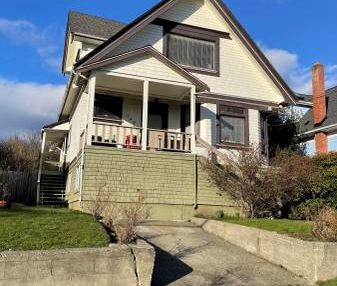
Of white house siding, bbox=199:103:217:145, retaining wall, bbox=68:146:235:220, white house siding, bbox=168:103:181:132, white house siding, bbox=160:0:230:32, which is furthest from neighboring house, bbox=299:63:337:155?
retaining wall, bbox=68:146:235:220

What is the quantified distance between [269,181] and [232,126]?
236 inches

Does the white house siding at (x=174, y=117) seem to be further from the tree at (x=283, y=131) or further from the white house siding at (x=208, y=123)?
the tree at (x=283, y=131)

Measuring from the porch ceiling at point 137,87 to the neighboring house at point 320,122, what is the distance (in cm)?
1163

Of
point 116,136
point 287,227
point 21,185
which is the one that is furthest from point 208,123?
point 21,185

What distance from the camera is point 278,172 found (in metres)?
14.4

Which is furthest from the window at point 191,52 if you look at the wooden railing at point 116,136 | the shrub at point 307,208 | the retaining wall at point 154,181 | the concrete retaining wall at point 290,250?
the concrete retaining wall at point 290,250

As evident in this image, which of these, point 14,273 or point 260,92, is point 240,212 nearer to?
point 260,92

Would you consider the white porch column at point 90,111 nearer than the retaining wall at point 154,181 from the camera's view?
No

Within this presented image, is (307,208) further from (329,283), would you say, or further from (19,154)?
(19,154)

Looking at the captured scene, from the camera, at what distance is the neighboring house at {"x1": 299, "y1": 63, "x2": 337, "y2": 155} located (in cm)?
2680

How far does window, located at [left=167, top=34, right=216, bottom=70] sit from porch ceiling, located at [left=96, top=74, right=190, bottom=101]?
1.69 metres

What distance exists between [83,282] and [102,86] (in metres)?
11.8

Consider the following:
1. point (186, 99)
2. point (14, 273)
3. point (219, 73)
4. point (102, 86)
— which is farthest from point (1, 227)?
point (219, 73)

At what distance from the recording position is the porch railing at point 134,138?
626 inches
